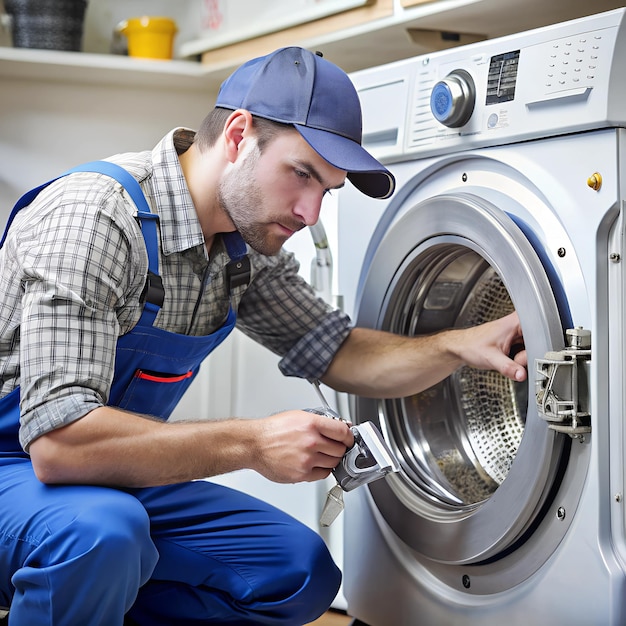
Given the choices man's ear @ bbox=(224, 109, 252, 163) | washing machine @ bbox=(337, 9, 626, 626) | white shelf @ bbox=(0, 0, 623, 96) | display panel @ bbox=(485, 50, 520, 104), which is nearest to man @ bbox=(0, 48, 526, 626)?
man's ear @ bbox=(224, 109, 252, 163)

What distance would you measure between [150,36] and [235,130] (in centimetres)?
104

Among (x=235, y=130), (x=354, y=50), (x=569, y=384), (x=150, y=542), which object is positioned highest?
(x=354, y=50)

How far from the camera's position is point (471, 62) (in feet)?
4.65

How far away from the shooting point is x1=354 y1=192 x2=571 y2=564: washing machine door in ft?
4.16

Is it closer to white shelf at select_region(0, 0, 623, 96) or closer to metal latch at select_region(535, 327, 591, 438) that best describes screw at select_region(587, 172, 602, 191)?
metal latch at select_region(535, 327, 591, 438)

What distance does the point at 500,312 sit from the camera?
5.29 ft

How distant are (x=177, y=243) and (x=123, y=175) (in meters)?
0.14

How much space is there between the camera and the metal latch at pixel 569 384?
1212 millimetres

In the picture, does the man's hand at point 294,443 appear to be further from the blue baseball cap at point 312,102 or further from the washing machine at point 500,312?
the blue baseball cap at point 312,102

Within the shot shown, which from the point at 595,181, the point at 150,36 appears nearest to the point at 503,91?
the point at 595,181

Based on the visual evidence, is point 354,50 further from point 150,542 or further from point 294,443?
point 150,542

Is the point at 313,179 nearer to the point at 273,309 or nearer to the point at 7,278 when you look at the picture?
the point at 273,309

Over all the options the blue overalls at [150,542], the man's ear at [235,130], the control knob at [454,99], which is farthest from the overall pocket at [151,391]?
the control knob at [454,99]

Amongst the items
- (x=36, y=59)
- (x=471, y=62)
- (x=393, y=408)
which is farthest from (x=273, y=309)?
(x=36, y=59)
